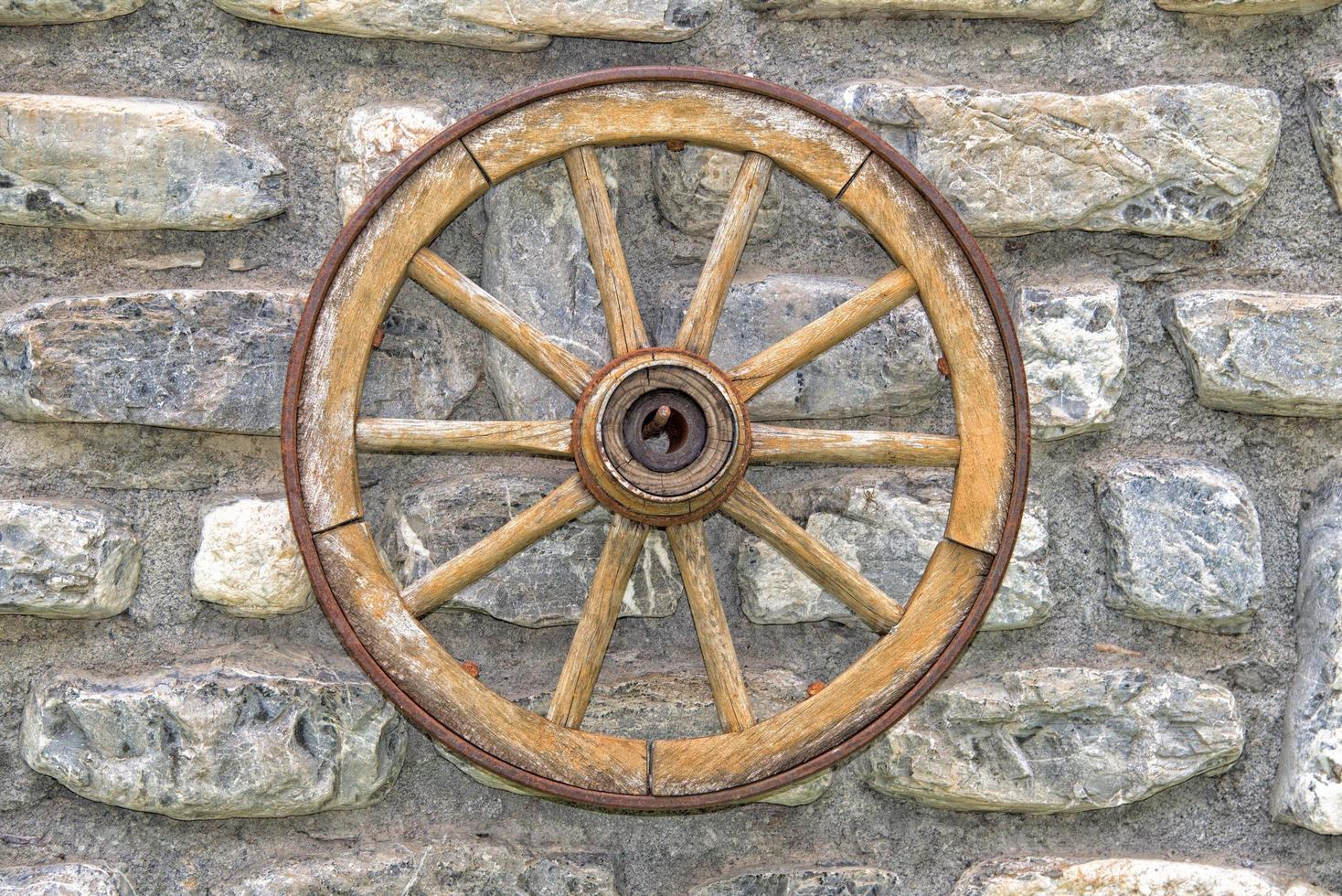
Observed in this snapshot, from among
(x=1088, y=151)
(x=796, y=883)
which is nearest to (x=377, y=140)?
(x=1088, y=151)

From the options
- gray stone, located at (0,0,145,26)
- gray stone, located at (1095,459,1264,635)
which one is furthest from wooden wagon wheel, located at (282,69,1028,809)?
gray stone, located at (0,0,145,26)

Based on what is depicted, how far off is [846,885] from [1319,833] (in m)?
0.57

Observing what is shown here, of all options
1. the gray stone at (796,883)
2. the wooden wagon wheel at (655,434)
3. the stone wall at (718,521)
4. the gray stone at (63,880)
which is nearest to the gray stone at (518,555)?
the stone wall at (718,521)

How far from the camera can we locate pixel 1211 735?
1530 mm

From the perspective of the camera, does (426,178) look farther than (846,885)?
No

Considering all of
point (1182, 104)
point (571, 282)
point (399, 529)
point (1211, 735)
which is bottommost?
point (1211, 735)

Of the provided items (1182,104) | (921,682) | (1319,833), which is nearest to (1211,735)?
(1319,833)

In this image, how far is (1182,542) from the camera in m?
1.52

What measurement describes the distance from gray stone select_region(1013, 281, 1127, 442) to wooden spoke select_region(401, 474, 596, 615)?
542 mm

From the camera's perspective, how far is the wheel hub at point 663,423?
1.32 metres

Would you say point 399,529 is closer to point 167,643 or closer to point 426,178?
point 167,643

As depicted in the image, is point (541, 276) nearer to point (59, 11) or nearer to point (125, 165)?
point (125, 165)

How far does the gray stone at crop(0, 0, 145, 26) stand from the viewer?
139 centimetres

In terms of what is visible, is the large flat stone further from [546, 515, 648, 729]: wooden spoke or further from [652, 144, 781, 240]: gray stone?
[546, 515, 648, 729]: wooden spoke
